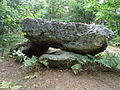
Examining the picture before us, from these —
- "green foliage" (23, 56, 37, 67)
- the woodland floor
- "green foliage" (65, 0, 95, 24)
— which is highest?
"green foliage" (65, 0, 95, 24)

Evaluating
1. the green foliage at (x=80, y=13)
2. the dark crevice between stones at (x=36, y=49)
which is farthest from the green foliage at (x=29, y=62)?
the green foliage at (x=80, y=13)

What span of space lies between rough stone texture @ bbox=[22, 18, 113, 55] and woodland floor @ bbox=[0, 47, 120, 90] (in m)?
0.97

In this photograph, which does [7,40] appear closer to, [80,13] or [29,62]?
[29,62]

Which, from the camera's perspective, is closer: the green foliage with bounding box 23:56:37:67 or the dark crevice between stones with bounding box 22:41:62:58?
the green foliage with bounding box 23:56:37:67

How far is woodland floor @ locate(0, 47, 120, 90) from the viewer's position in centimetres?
276

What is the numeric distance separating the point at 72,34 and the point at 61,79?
70.3 inches

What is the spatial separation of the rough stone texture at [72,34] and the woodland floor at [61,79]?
0.97 m

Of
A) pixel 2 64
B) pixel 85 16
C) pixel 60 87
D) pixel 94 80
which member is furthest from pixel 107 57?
pixel 85 16

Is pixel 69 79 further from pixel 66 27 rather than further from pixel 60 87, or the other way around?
pixel 66 27

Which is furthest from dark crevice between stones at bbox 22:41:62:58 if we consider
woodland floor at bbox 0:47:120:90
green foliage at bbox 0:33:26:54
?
woodland floor at bbox 0:47:120:90

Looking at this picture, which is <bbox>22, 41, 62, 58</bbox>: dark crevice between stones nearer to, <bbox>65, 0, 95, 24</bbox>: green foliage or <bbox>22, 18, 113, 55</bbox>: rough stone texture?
<bbox>22, 18, 113, 55</bbox>: rough stone texture

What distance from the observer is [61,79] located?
308 centimetres

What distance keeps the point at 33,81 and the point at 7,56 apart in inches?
111

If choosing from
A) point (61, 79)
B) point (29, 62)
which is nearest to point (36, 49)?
point (29, 62)
